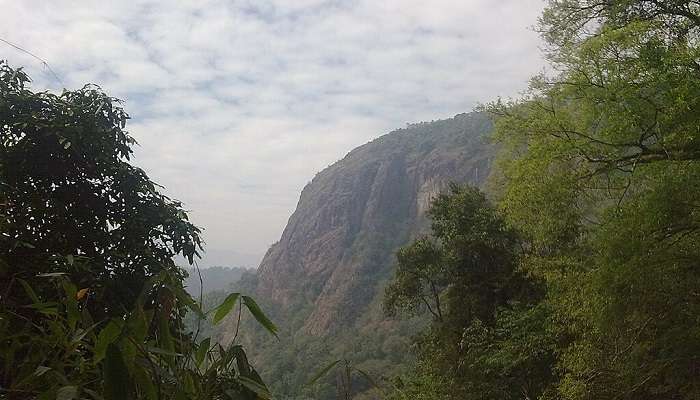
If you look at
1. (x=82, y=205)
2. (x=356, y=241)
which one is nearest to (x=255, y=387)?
(x=82, y=205)

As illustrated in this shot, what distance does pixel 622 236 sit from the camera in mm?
5328

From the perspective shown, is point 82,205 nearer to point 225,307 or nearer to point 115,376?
point 225,307

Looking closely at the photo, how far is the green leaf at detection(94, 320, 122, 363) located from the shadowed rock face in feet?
228

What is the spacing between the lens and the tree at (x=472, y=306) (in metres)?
9.93

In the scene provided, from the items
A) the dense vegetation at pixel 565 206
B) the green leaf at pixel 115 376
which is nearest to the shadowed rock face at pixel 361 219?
the dense vegetation at pixel 565 206

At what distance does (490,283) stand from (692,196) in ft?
23.6

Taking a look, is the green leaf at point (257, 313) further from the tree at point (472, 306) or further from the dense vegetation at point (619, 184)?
the tree at point (472, 306)

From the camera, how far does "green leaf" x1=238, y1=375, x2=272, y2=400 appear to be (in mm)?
1021

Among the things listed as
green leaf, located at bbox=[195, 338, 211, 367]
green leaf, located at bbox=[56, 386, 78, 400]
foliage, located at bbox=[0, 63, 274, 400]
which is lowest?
green leaf, located at bbox=[195, 338, 211, 367]

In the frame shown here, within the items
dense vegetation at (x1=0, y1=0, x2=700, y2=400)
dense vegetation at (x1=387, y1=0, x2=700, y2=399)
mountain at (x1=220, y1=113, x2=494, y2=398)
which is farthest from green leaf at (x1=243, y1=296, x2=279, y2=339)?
mountain at (x1=220, y1=113, x2=494, y2=398)

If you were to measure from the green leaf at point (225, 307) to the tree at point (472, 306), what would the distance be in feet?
29.4

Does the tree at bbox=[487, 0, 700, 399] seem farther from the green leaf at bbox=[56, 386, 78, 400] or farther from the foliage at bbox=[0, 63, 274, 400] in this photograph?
the green leaf at bbox=[56, 386, 78, 400]

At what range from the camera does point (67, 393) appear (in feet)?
2.72

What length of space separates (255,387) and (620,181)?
619 cm
